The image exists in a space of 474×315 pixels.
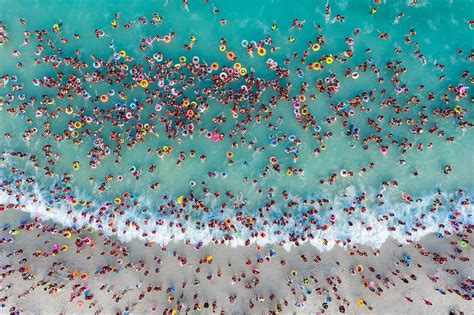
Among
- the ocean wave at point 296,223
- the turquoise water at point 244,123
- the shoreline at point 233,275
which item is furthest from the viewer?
the turquoise water at point 244,123

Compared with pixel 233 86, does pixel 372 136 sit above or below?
below

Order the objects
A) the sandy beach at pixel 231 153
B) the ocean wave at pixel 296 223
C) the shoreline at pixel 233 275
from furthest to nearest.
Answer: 1. the ocean wave at pixel 296 223
2. the sandy beach at pixel 231 153
3. the shoreline at pixel 233 275

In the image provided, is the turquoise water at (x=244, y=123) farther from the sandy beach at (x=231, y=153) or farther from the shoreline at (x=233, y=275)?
the shoreline at (x=233, y=275)

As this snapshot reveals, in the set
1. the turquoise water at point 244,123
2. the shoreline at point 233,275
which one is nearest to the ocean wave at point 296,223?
the turquoise water at point 244,123

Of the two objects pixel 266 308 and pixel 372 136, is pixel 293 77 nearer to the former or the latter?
pixel 372 136

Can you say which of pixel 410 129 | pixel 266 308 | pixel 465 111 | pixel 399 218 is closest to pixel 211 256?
pixel 266 308

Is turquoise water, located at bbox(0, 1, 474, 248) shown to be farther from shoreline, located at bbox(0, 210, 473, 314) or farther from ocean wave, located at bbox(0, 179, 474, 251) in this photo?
shoreline, located at bbox(0, 210, 473, 314)

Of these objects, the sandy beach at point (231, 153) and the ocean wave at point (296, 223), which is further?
the ocean wave at point (296, 223)

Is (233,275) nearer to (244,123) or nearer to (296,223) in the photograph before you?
(296,223)
